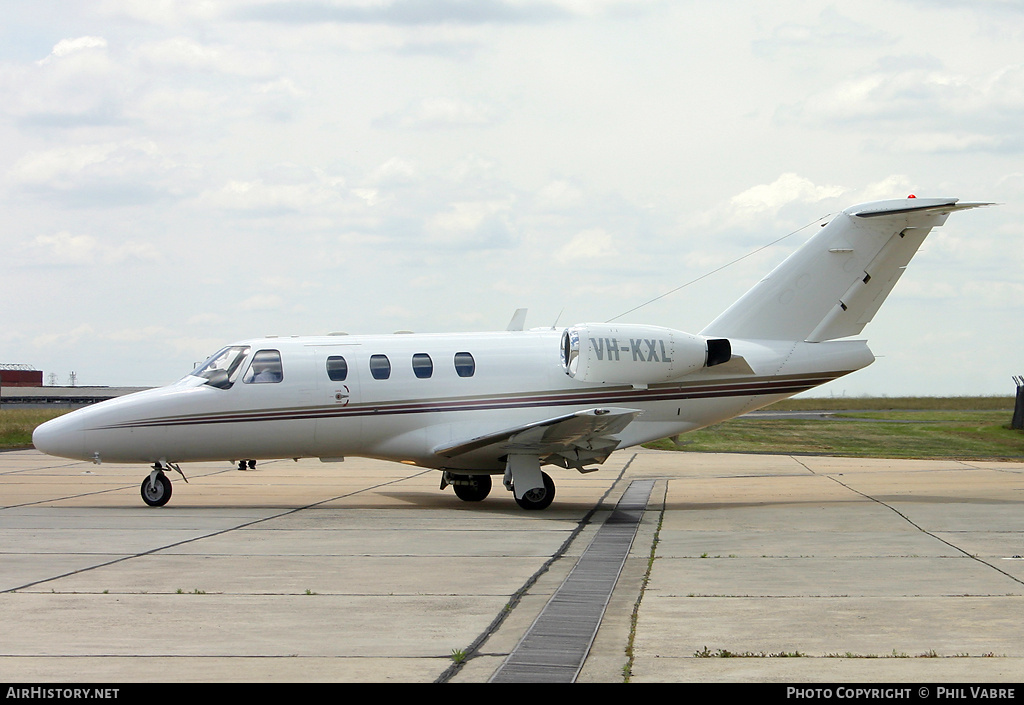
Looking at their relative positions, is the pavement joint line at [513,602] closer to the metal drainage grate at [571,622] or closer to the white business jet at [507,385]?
the metal drainage grate at [571,622]

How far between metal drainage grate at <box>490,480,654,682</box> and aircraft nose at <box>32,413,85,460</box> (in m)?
9.25

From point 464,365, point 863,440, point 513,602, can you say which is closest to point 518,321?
point 464,365

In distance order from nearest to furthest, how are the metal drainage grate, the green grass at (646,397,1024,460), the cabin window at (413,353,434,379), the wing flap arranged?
the metal drainage grate < the wing flap < the cabin window at (413,353,434,379) < the green grass at (646,397,1024,460)

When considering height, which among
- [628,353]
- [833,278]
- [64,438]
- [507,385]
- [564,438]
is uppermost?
[833,278]

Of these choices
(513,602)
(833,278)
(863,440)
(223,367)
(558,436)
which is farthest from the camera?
(863,440)

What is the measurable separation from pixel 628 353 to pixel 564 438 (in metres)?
2.01

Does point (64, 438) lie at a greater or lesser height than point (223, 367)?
lesser

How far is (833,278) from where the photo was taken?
754 inches

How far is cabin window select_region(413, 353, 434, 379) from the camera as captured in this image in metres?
18.4

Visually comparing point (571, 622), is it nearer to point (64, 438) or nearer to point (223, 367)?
point (223, 367)

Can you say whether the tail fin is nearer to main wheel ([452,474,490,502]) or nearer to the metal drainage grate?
main wheel ([452,474,490,502])

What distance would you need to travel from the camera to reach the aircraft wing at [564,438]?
16406 millimetres

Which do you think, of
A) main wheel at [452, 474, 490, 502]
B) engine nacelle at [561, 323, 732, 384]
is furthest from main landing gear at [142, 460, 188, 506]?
engine nacelle at [561, 323, 732, 384]
